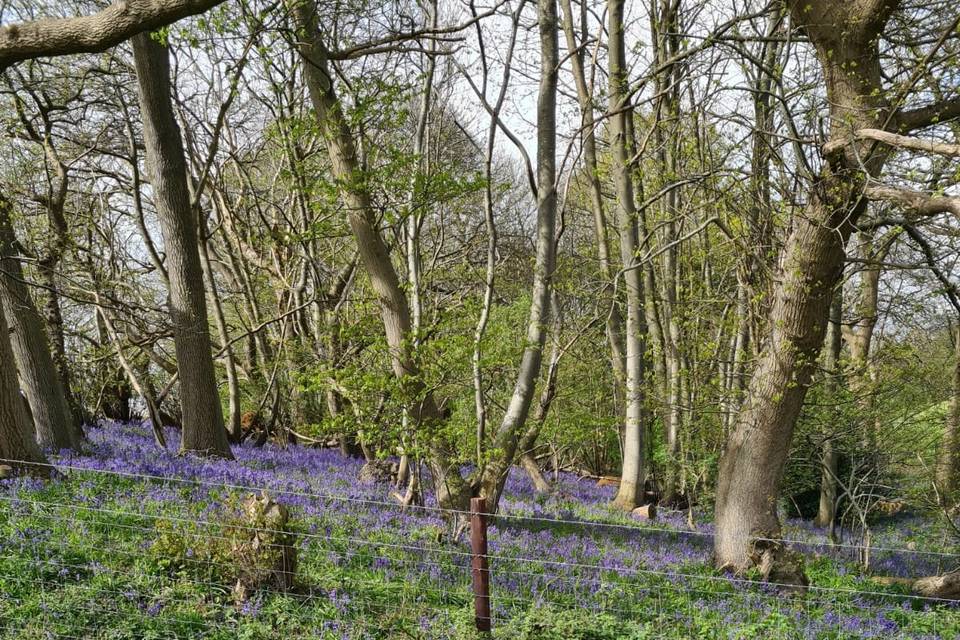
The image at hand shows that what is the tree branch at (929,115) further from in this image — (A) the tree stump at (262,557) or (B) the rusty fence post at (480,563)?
(A) the tree stump at (262,557)

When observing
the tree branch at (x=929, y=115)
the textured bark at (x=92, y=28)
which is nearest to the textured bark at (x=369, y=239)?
the textured bark at (x=92, y=28)

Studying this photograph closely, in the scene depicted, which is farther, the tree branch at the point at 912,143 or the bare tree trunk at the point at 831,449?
the bare tree trunk at the point at 831,449

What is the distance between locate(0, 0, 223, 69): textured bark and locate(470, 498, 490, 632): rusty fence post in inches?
162

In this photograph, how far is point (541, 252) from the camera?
8836 mm

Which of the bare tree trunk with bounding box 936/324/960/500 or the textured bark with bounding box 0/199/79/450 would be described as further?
the bare tree trunk with bounding box 936/324/960/500

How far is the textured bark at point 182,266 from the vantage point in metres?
10.2

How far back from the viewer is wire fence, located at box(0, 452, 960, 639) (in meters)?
5.39

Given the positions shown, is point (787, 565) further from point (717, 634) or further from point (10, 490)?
point (10, 490)

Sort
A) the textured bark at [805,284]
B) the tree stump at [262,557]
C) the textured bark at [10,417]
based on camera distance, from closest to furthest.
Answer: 1. the tree stump at [262,557]
2. the textured bark at [805,284]
3. the textured bark at [10,417]

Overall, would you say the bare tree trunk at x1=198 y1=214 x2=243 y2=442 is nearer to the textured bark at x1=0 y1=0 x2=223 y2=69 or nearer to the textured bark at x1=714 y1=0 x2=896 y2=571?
the textured bark at x1=0 y1=0 x2=223 y2=69

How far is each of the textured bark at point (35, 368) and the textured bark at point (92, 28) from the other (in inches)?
170

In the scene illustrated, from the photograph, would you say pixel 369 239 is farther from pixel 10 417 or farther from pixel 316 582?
pixel 10 417

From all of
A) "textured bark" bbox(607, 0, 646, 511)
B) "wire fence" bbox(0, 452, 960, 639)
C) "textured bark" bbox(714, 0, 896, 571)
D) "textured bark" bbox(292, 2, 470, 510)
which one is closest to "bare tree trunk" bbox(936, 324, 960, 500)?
"wire fence" bbox(0, 452, 960, 639)

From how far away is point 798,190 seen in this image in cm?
801
